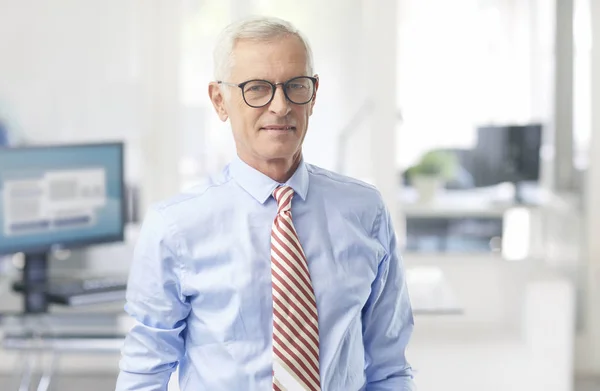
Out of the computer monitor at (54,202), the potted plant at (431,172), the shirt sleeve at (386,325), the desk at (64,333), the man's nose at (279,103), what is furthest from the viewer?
the potted plant at (431,172)

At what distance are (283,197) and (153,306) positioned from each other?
26cm

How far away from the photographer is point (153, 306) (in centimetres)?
150

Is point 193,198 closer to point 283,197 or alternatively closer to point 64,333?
point 283,197

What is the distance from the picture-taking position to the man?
4.88ft

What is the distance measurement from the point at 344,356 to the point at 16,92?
11.7 feet

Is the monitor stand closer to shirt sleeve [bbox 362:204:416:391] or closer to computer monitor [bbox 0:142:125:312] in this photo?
computer monitor [bbox 0:142:125:312]

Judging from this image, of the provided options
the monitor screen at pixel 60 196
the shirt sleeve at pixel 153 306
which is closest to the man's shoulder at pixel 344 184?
the shirt sleeve at pixel 153 306

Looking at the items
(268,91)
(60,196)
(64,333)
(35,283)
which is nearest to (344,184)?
(268,91)

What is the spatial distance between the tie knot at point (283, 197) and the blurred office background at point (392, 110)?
327cm

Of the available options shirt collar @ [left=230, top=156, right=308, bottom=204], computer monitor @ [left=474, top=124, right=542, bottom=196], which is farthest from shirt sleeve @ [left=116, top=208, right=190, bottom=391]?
computer monitor @ [left=474, top=124, right=542, bottom=196]

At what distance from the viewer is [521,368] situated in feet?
12.1

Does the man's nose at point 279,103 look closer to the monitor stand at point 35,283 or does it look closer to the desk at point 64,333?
the desk at point 64,333

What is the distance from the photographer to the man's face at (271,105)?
Result: 1.47 m

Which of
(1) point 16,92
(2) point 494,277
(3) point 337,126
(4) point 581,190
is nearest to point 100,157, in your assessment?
(1) point 16,92
